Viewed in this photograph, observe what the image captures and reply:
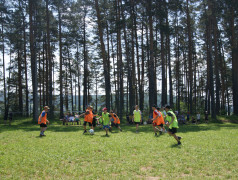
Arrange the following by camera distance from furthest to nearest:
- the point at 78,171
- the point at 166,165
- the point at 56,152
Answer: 1. the point at 56,152
2. the point at 166,165
3. the point at 78,171

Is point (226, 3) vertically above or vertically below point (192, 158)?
above

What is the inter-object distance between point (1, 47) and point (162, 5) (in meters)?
23.2

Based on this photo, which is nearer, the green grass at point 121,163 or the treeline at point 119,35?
the green grass at point 121,163

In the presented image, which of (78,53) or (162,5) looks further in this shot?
(78,53)

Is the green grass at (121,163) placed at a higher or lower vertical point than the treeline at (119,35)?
lower

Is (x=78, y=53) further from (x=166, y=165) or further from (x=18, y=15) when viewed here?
(x=166, y=165)

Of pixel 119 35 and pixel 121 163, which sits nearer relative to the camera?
pixel 121 163

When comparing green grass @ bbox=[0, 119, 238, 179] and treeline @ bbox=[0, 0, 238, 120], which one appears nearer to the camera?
green grass @ bbox=[0, 119, 238, 179]

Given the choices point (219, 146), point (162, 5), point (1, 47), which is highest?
point (162, 5)

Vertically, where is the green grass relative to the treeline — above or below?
below

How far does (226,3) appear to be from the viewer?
24359mm

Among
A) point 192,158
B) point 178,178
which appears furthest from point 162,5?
point 178,178

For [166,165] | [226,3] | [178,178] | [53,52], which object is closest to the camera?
[178,178]

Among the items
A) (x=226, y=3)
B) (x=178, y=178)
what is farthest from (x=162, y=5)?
(x=178, y=178)
